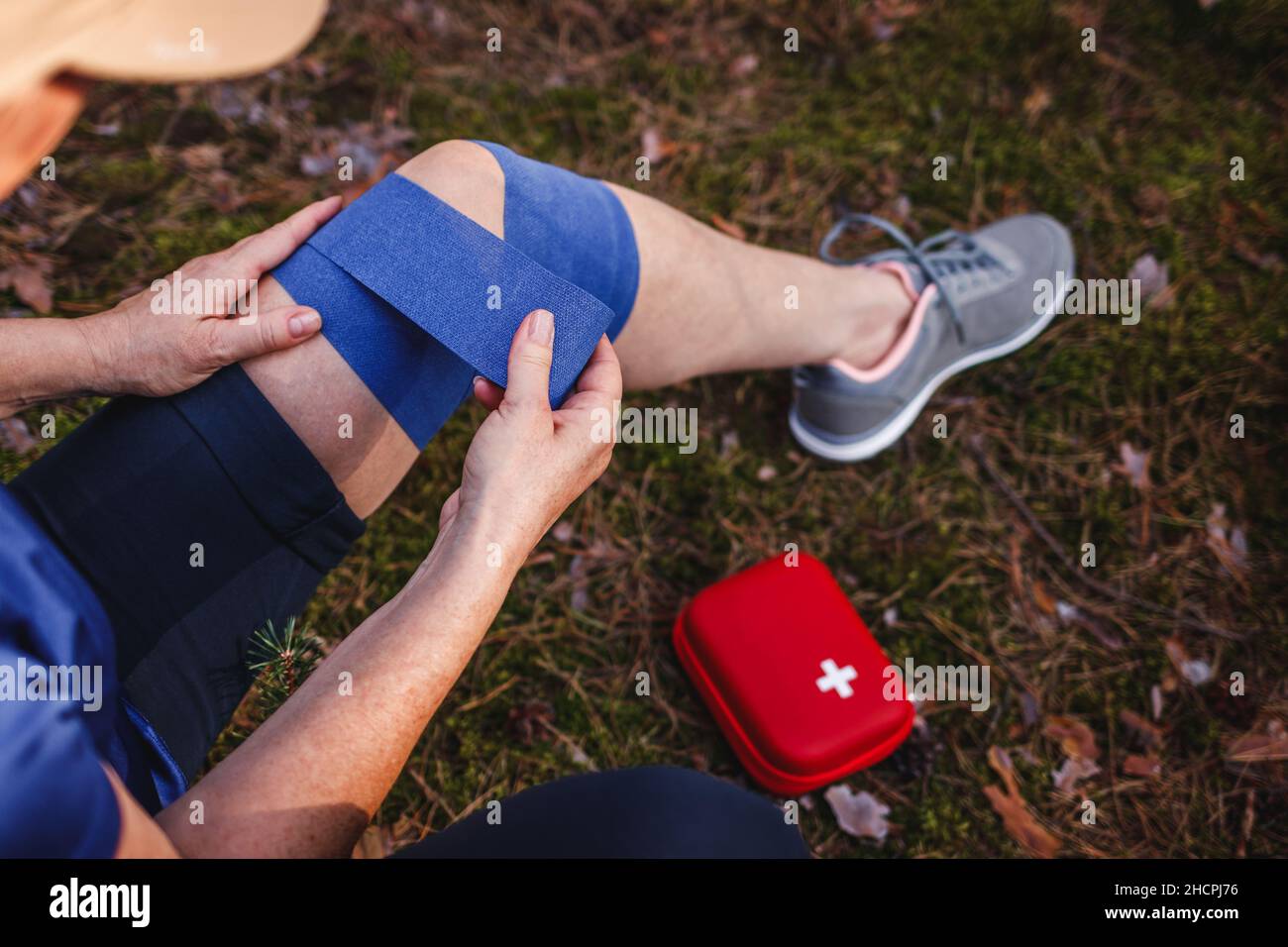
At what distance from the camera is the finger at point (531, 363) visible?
1.58 meters

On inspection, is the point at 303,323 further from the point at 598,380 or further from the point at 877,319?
the point at 877,319

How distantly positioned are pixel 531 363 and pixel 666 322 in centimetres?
67

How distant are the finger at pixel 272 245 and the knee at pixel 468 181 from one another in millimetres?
221

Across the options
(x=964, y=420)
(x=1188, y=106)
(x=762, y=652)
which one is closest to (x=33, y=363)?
(x=762, y=652)

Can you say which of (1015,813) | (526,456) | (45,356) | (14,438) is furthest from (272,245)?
(1015,813)

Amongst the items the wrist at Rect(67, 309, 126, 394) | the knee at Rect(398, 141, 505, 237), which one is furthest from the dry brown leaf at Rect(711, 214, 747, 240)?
the wrist at Rect(67, 309, 126, 394)

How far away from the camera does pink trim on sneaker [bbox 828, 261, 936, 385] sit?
8.75ft

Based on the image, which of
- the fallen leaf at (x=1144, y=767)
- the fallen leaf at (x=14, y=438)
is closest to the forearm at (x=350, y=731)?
the fallen leaf at (x=14, y=438)

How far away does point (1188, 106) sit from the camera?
139 inches

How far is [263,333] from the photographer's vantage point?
5.27 ft
